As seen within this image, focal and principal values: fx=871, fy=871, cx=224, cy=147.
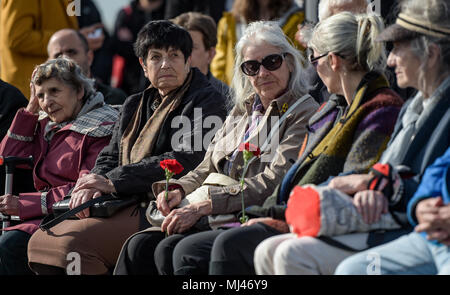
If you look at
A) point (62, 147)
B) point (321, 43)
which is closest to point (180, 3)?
point (62, 147)

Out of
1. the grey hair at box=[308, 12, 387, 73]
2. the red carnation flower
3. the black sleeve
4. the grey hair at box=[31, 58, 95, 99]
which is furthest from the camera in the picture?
the grey hair at box=[31, 58, 95, 99]

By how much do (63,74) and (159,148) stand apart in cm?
105

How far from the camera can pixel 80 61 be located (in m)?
7.54

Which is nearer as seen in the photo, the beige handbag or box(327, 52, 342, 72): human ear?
box(327, 52, 342, 72): human ear

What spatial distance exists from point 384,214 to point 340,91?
37.0 inches

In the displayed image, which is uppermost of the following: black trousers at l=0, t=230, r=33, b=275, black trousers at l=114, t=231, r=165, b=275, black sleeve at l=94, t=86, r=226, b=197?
black sleeve at l=94, t=86, r=226, b=197

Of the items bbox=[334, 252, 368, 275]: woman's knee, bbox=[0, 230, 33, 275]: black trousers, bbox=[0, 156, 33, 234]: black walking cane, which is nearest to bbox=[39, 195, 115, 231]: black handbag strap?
bbox=[0, 230, 33, 275]: black trousers

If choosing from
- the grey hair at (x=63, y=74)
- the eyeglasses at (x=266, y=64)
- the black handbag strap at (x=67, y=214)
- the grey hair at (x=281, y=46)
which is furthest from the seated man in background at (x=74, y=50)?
the eyeglasses at (x=266, y=64)

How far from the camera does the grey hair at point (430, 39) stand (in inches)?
154

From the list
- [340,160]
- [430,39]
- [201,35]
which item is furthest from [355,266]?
[201,35]

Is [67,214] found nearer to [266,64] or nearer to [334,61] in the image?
[266,64]

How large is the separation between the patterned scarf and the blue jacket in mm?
2298

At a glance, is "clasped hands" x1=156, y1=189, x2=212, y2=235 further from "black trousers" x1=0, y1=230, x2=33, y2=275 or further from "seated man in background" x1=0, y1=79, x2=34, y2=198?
"seated man in background" x1=0, y1=79, x2=34, y2=198

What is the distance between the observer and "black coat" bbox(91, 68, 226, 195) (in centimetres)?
541
